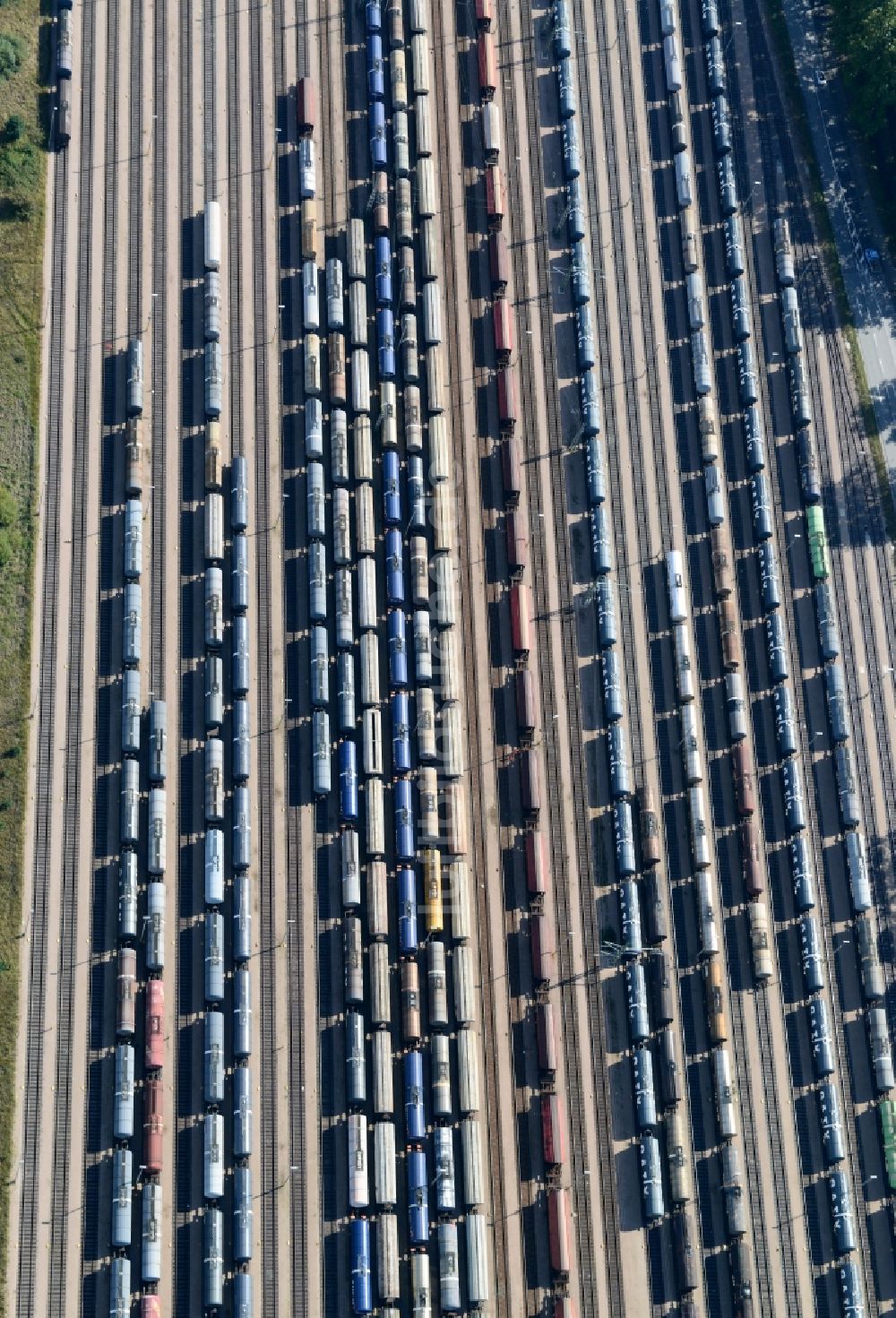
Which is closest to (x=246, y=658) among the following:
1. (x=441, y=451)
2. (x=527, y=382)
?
(x=441, y=451)

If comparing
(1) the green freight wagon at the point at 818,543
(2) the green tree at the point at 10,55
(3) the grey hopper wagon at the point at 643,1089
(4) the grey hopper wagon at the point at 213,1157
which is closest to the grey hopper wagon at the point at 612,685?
(1) the green freight wagon at the point at 818,543

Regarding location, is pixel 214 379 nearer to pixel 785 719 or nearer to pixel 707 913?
pixel 785 719

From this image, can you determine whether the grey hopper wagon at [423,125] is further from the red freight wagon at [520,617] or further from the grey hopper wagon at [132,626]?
the grey hopper wagon at [132,626]

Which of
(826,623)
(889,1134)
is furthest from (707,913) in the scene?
(826,623)

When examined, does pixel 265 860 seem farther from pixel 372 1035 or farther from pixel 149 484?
pixel 149 484

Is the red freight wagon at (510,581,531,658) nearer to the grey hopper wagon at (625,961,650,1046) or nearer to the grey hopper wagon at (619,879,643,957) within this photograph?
the grey hopper wagon at (619,879,643,957)

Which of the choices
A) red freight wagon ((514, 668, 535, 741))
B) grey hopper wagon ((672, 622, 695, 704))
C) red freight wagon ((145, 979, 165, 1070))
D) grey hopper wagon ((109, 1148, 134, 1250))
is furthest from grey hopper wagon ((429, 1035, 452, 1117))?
grey hopper wagon ((672, 622, 695, 704))
